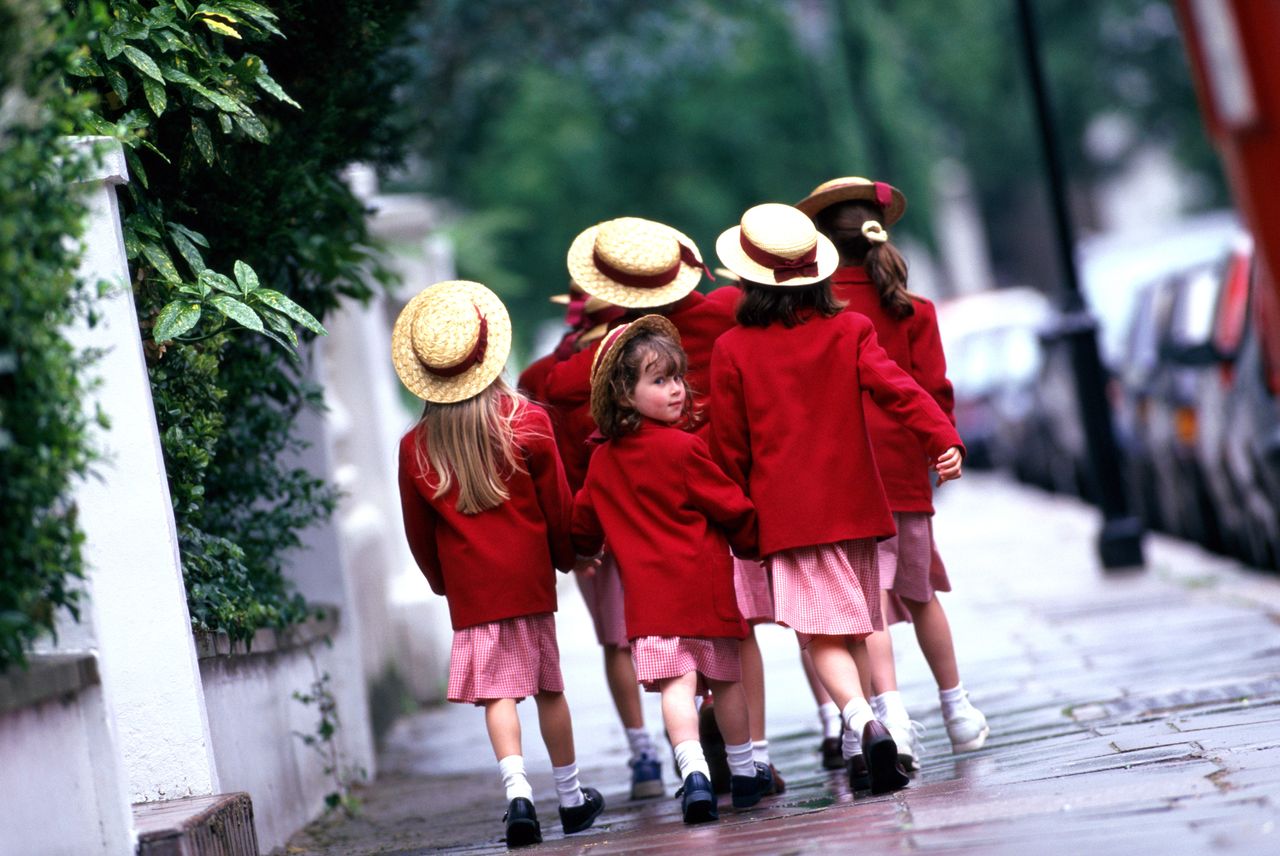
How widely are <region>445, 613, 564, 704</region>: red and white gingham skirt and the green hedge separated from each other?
1.77m

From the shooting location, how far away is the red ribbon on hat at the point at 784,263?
19.8ft

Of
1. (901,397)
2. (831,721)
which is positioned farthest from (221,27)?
(831,721)

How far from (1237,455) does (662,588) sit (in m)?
6.01

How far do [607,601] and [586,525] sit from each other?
85 centimetres

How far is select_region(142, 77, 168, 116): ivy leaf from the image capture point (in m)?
5.75

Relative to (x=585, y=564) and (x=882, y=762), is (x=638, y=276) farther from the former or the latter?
(x=882, y=762)

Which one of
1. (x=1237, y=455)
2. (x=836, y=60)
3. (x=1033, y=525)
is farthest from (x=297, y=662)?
(x=836, y=60)

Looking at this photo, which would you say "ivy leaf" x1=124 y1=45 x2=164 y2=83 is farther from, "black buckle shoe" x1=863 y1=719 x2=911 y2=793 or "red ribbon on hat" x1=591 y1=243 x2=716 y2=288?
"black buckle shoe" x1=863 y1=719 x2=911 y2=793

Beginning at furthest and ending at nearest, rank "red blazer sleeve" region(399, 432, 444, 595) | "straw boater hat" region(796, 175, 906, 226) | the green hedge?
"straw boater hat" region(796, 175, 906, 226), "red blazer sleeve" region(399, 432, 444, 595), the green hedge

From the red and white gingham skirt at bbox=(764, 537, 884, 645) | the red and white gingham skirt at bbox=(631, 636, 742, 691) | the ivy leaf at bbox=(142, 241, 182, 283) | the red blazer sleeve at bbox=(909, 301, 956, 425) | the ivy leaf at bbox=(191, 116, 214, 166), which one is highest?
the ivy leaf at bbox=(191, 116, 214, 166)

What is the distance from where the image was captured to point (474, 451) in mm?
6082

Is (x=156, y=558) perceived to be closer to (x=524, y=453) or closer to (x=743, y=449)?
(x=524, y=453)

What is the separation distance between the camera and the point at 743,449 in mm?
6105

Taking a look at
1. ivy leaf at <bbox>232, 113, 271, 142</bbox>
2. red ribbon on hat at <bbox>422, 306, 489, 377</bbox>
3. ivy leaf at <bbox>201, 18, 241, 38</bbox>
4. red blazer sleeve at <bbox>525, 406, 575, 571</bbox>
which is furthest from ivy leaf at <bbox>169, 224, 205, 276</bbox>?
red blazer sleeve at <bbox>525, 406, 575, 571</bbox>
